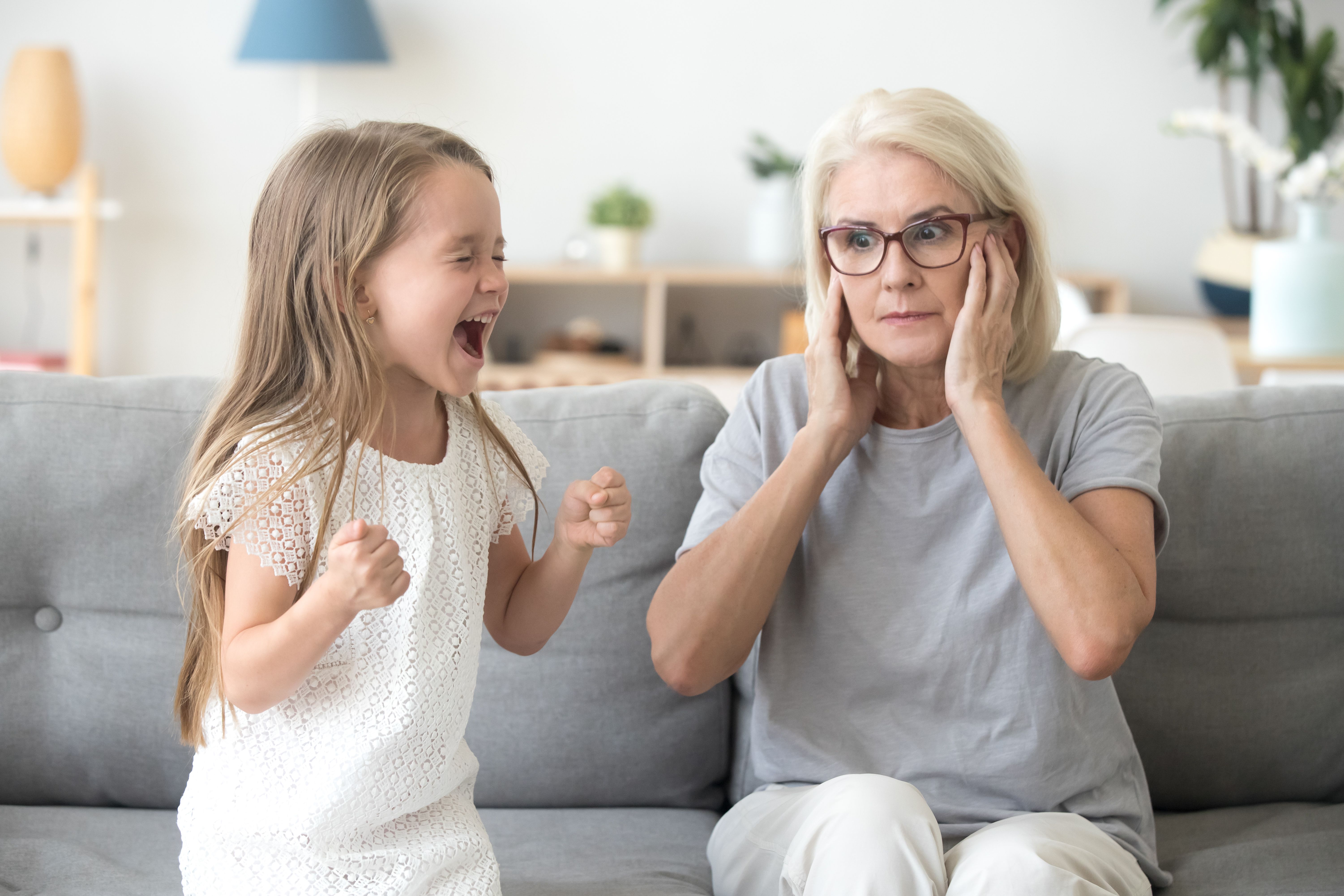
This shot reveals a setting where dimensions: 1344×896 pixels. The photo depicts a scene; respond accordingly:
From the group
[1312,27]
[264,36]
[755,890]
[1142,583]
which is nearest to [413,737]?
[755,890]

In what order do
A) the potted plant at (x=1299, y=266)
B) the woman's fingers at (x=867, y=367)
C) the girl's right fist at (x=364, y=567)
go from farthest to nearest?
the potted plant at (x=1299, y=266)
the woman's fingers at (x=867, y=367)
the girl's right fist at (x=364, y=567)

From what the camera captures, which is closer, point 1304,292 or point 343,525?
point 343,525

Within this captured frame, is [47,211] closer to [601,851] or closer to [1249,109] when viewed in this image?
[601,851]

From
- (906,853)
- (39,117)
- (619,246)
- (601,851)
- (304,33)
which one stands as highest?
(304,33)

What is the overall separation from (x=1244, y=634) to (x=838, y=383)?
64cm

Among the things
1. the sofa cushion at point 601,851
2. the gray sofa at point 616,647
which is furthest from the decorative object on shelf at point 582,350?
the sofa cushion at point 601,851

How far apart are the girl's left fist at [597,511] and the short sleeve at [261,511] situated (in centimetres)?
24

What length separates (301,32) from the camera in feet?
13.0

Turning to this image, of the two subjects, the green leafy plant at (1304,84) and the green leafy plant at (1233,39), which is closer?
the green leafy plant at (1304,84)

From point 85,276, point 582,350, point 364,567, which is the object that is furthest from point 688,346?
point 364,567

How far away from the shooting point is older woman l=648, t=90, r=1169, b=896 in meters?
1.19

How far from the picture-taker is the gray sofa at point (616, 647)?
143 cm

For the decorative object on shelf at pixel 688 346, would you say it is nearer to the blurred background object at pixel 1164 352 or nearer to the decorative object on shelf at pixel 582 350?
the decorative object on shelf at pixel 582 350

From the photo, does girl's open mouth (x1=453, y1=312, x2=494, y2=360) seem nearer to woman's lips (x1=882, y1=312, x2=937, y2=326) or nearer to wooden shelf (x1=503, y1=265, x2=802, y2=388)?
woman's lips (x1=882, y1=312, x2=937, y2=326)
